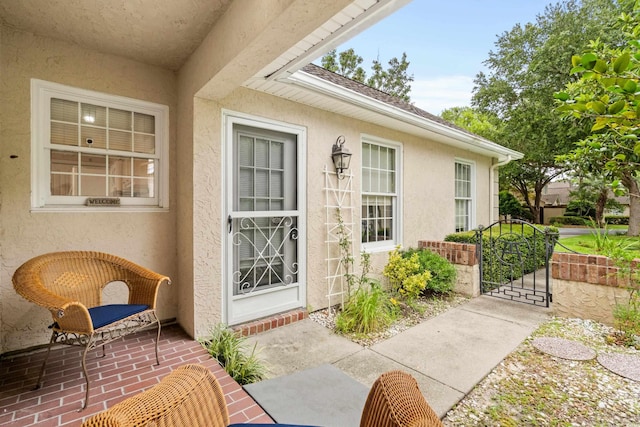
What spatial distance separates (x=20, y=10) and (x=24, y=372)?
10.9 feet

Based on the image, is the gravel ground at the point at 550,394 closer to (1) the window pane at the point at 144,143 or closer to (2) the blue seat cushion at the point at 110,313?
(2) the blue seat cushion at the point at 110,313

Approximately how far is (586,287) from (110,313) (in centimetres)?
604

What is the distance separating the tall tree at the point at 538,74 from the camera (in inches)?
440

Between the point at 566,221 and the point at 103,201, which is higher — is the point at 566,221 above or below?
below

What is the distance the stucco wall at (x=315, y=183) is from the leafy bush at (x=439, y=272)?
0.67 m

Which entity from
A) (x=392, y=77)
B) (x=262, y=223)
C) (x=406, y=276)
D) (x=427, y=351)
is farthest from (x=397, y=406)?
(x=392, y=77)

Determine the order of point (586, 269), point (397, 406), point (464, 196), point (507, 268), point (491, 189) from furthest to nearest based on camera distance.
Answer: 1. point (491, 189)
2. point (464, 196)
3. point (507, 268)
4. point (586, 269)
5. point (397, 406)

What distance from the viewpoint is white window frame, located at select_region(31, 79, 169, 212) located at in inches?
122

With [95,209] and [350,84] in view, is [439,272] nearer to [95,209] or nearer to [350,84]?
[350,84]

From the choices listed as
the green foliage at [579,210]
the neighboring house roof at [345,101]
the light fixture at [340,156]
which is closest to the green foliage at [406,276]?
the light fixture at [340,156]

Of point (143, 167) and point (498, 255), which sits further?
point (498, 255)

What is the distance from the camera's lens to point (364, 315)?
162 inches

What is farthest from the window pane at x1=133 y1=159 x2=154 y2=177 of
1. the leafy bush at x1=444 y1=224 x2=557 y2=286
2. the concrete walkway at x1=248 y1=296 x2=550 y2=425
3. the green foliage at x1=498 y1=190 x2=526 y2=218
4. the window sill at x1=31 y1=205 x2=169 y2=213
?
the green foliage at x1=498 y1=190 x2=526 y2=218

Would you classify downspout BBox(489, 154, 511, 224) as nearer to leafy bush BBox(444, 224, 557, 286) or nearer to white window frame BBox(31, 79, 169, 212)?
leafy bush BBox(444, 224, 557, 286)
